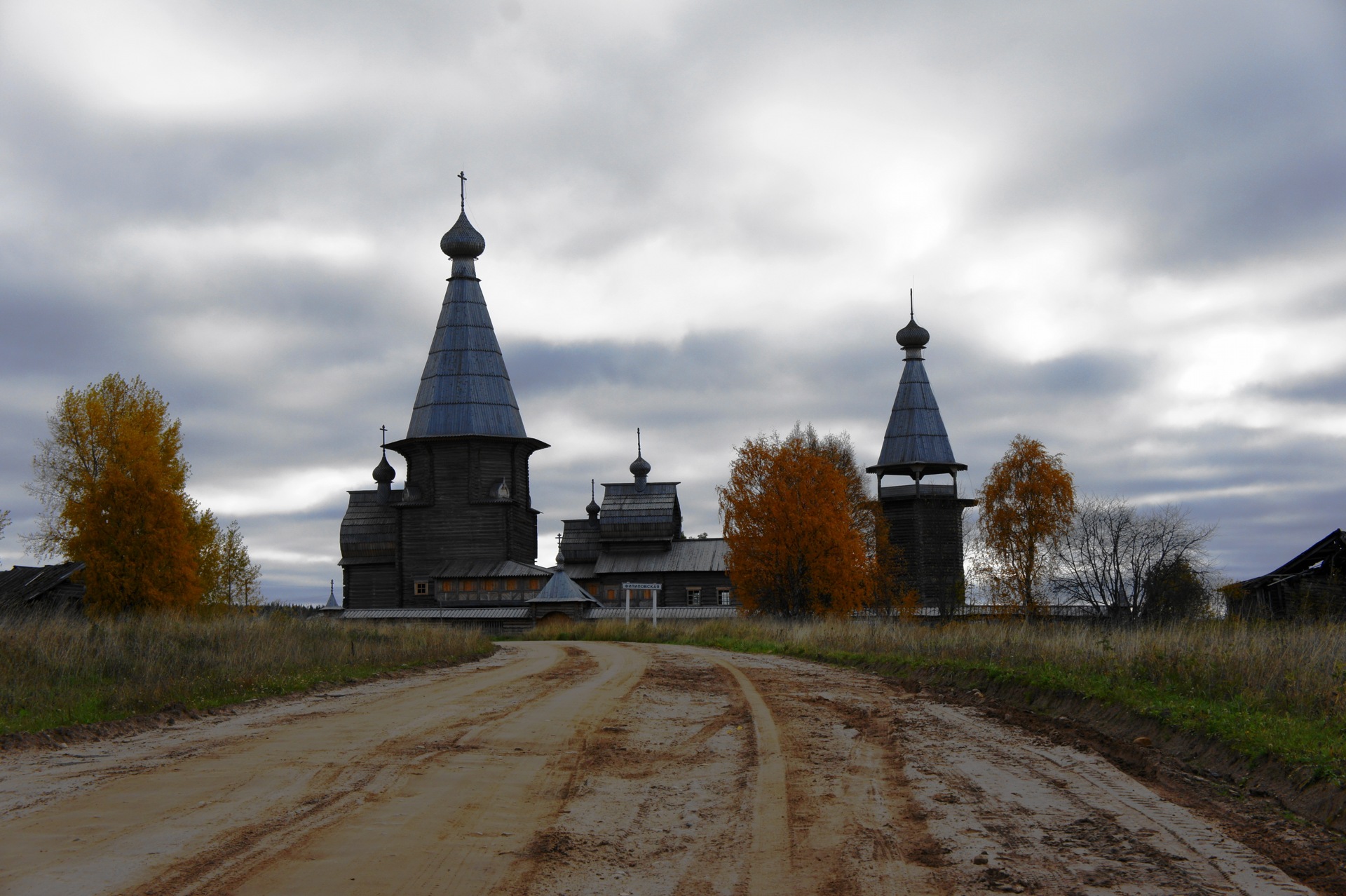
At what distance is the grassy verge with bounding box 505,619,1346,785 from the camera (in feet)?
28.7

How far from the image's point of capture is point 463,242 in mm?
55219

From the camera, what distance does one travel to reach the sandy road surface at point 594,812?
5289 millimetres

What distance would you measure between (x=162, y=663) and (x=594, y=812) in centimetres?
1046

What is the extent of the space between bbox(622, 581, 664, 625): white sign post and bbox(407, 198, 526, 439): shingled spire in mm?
9889

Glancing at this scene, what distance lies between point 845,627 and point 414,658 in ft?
33.4

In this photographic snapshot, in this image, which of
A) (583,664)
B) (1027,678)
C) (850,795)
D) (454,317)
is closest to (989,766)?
(850,795)

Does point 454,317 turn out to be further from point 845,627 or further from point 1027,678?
point 1027,678

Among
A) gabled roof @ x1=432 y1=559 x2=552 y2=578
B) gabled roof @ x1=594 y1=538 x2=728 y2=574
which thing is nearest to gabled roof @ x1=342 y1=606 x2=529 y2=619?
gabled roof @ x1=432 y1=559 x2=552 y2=578

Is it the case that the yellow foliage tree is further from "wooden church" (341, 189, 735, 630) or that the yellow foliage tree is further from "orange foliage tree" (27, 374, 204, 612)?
"wooden church" (341, 189, 735, 630)

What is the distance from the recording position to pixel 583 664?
1958cm

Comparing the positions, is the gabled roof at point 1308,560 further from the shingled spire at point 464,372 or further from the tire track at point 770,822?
the shingled spire at point 464,372

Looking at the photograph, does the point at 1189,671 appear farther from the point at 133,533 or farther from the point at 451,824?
the point at 133,533

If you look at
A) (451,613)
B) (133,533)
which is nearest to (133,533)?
(133,533)

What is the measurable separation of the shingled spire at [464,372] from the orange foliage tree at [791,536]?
16589 millimetres
